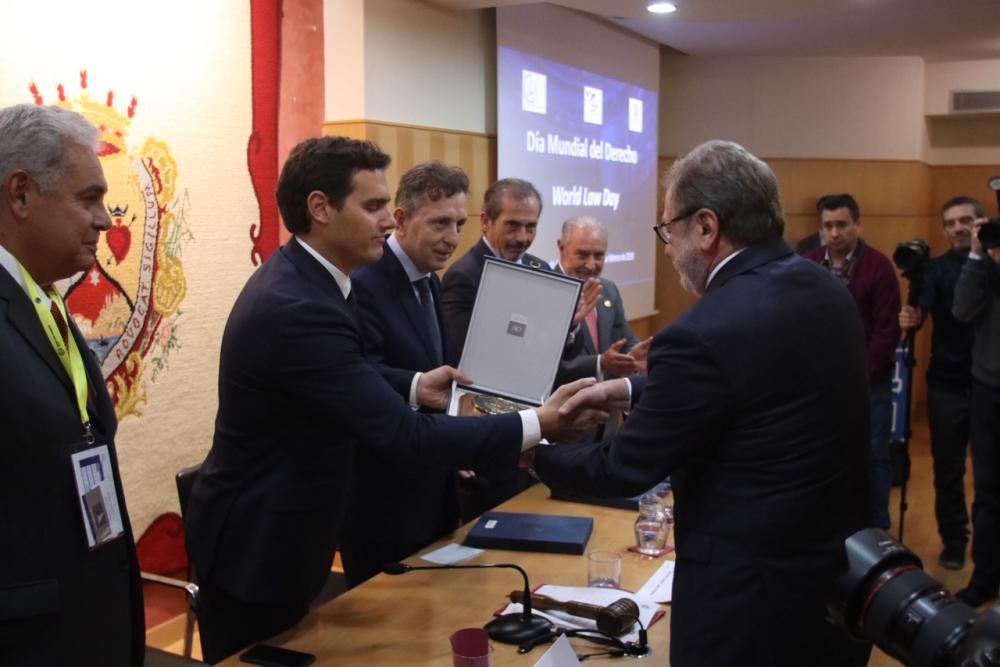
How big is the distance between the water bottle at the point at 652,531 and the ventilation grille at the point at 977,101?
23.8 ft

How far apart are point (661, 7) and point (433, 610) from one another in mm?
4496

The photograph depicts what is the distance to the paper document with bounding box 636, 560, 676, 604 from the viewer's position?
203cm

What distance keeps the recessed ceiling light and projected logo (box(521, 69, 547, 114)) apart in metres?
0.76

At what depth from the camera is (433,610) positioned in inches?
77.4

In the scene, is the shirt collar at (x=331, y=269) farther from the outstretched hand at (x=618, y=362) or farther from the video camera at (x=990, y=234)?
the video camera at (x=990, y=234)

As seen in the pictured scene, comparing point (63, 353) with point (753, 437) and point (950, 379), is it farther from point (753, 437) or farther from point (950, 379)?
point (950, 379)

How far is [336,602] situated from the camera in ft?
6.62

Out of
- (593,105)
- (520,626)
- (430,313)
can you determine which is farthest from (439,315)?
(593,105)

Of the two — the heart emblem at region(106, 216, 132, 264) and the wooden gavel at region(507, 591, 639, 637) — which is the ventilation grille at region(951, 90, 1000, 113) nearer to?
the heart emblem at region(106, 216, 132, 264)

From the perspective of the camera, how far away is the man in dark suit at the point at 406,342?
2443 mm

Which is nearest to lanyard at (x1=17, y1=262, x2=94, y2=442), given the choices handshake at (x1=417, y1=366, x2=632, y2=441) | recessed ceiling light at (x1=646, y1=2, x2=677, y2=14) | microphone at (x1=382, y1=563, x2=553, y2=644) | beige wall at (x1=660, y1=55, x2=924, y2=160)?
microphone at (x1=382, y1=563, x2=553, y2=644)

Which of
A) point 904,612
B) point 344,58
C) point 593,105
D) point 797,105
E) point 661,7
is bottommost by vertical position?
point 904,612

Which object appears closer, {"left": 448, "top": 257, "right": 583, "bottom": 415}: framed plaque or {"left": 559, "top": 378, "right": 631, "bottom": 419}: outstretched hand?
{"left": 559, "top": 378, "right": 631, "bottom": 419}: outstretched hand

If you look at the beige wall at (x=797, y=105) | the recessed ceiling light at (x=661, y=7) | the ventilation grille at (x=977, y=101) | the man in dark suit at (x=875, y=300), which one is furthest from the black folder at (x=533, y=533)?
the ventilation grille at (x=977, y=101)
